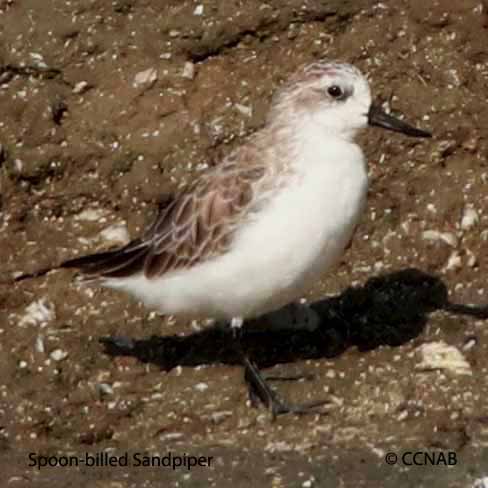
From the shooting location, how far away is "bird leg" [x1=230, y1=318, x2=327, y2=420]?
734 centimetres

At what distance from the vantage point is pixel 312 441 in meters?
7.13

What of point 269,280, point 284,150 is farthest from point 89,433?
point 284,150

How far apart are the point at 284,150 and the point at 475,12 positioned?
7.32 ft

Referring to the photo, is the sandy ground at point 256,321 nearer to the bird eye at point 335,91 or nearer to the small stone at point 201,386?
the small stone at point 201,386

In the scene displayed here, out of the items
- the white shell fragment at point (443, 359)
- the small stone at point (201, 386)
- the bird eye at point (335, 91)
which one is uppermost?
the bird eye at point (335, 91)

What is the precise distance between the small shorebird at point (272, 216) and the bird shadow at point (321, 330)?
0.34 meters

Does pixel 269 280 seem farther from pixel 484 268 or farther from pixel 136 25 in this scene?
pixel 136 25

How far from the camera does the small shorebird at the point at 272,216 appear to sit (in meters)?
7.15

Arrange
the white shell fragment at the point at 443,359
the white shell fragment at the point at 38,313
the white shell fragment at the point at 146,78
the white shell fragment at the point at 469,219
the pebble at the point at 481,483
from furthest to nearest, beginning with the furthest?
the white shell fragment at the point at 146,78, the white shell fragment at the point at 469,219, the white shell fragment at the point at 38,313, the white shell fragment at the point at 443,359, the pebble at the point at 481,483

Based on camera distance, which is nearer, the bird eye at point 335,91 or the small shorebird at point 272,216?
the small shorebird at point 272,216

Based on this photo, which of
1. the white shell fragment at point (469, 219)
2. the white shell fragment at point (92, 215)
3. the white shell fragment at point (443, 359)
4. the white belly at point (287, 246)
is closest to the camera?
the white belly at point (287, 246)

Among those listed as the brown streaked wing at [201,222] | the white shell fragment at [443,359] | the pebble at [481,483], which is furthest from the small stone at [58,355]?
the pebble at [481,483]

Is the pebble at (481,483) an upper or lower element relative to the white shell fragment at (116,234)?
lower

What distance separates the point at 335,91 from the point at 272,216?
0.68m
